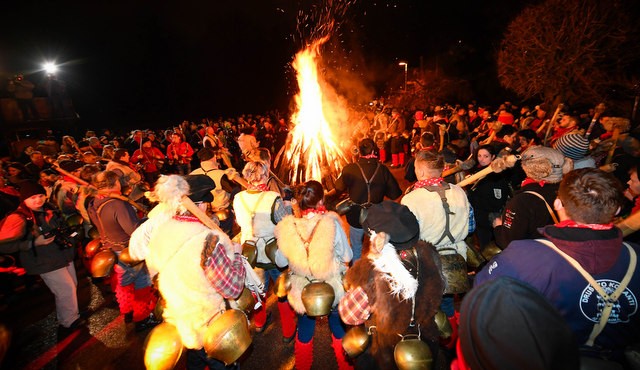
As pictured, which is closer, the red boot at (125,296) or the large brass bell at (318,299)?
the large brass bell at (318,299)

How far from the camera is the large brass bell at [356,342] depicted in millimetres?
2543

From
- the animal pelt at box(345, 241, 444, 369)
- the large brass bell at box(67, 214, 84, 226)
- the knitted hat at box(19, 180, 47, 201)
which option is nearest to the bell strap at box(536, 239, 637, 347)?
the animal pelt at box(345, 241, 444, 369)

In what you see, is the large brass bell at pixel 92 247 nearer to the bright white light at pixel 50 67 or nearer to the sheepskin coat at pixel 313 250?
the sheepskin coat at pixel 313 250

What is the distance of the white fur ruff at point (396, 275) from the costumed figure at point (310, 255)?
0.96 m

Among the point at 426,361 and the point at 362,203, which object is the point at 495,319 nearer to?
the point at 426,361

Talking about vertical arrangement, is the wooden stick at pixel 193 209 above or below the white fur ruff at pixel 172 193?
below

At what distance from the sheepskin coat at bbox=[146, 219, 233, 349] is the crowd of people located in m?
0.01

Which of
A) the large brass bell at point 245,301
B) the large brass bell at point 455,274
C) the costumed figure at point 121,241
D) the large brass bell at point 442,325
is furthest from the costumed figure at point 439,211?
the costumed figure at point 121,241

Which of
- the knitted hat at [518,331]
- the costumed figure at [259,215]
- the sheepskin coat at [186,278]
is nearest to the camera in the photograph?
the knitted hat at [518,331]

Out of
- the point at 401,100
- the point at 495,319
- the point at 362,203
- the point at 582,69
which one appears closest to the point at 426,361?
the point at 495,319

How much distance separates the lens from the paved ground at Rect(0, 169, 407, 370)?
4.00 meters

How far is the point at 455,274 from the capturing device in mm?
3158

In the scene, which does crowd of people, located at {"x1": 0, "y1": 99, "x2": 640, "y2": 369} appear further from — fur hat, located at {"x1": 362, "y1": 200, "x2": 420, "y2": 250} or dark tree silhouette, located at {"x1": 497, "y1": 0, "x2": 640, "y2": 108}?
dark tree silhouette, located at {"x1": 497, "y1": 0, "x2": 640, "y2": 108}

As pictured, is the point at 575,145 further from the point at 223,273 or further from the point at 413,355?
the point at 223,273
